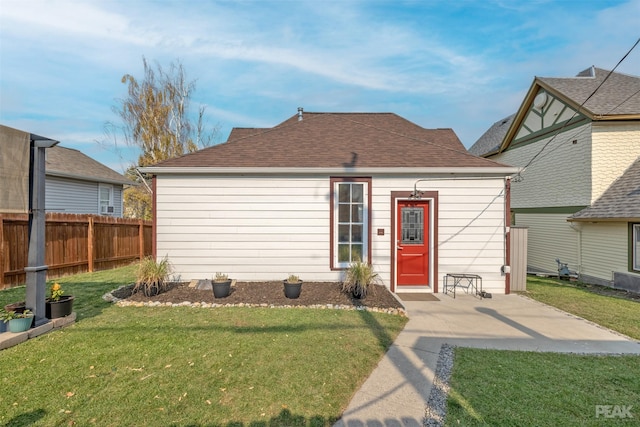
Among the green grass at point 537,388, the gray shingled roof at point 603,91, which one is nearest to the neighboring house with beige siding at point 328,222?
the green grass at point 537,388

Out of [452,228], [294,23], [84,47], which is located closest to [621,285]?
[452,228]

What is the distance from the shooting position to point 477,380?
313cm

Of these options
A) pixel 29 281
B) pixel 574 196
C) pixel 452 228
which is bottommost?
pixel 29 281

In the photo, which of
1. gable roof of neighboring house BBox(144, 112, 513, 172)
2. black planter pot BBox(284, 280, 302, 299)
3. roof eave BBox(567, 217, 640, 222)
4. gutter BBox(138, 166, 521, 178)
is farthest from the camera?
roof eave BBox(567, 217, 640, 222)

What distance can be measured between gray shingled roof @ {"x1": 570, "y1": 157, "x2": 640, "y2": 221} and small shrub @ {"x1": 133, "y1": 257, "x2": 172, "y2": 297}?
11.4 meters

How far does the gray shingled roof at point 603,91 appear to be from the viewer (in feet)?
29.4

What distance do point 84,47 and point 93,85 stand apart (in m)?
4.17

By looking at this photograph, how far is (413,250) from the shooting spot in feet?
23.5

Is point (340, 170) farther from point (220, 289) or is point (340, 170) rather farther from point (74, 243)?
point (74, 243)

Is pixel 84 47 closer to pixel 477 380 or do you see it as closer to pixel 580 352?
pixel 477 380

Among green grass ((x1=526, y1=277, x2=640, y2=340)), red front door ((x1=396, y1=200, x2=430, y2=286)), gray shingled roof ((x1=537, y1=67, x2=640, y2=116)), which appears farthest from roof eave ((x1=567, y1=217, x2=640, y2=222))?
red front door ((x1=396, y1=200, x2=430, y2=286))

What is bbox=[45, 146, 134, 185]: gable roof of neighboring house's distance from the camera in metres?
12.3

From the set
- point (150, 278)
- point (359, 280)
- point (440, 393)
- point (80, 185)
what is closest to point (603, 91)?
point (359, 280)

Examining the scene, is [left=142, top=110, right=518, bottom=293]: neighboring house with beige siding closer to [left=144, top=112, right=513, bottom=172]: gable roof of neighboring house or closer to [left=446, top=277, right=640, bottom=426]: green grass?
[left=144, top=112, right=513, bottom=172]: gable roof of neighboring house
